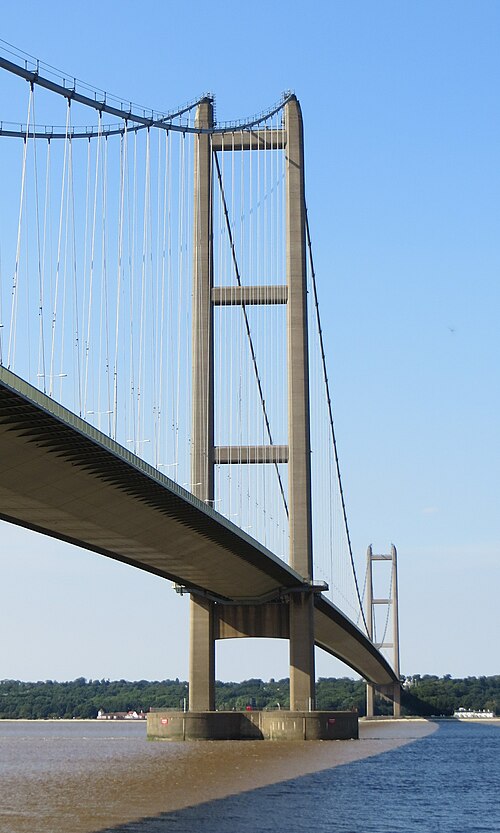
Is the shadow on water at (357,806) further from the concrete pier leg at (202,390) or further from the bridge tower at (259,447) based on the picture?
the concrete pier leg at (202,390)

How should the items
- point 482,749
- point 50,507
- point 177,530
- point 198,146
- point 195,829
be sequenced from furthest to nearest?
point 482,749 < point 198,146 < point 177,530 < point 50,507 < point 195,829

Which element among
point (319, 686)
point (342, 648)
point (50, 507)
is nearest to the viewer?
point (50, 507)

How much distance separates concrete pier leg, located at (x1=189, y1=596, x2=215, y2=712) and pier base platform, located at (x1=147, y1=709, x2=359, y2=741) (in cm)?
139

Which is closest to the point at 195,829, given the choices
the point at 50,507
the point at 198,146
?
the point at 50,507

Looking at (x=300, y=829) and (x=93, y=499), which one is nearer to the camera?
(x=300, y=829)

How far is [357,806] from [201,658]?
82.4ft

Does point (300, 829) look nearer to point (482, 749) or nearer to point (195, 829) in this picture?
point (195, 829)

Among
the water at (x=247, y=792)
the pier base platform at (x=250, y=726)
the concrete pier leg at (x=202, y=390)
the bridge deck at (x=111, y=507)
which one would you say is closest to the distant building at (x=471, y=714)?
the concrete pier leg at (x=202, y=390)

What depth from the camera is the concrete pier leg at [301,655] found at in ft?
165

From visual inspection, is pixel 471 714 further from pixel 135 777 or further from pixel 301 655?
pixel 135 777

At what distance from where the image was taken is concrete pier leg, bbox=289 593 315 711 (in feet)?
165

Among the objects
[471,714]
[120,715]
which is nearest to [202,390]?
[471,714]

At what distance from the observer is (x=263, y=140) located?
178ft

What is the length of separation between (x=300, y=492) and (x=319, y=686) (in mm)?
116206
